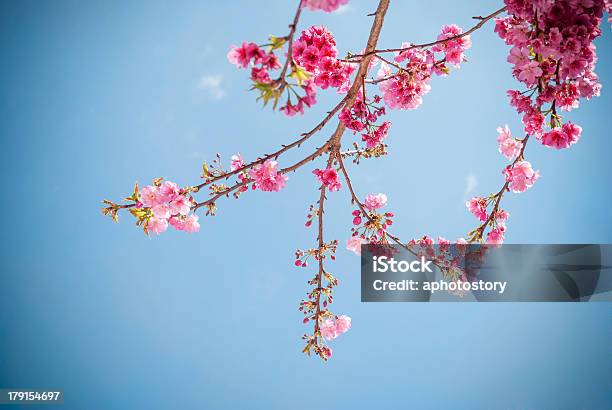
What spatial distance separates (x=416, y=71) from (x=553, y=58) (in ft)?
2.45

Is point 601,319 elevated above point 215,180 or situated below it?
above

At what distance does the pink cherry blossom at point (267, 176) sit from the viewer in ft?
8.20

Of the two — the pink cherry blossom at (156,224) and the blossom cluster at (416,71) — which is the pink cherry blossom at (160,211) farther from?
the blossom cluster at (416,71)

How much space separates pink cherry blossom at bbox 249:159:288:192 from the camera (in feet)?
8.20

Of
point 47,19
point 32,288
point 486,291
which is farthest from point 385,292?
point 47,19

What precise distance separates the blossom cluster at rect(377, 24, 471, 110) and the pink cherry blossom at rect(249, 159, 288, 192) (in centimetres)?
80

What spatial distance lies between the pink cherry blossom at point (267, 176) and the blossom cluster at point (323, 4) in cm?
109

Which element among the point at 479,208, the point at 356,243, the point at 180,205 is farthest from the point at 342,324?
the point at 180,205

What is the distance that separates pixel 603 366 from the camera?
14.9 metres

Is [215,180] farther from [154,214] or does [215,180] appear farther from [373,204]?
[373,204]

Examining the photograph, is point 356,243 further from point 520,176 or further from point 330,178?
point 520,176

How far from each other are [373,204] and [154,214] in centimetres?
140

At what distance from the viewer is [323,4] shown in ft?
4.94

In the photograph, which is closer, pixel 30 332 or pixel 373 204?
pixel 373 204
